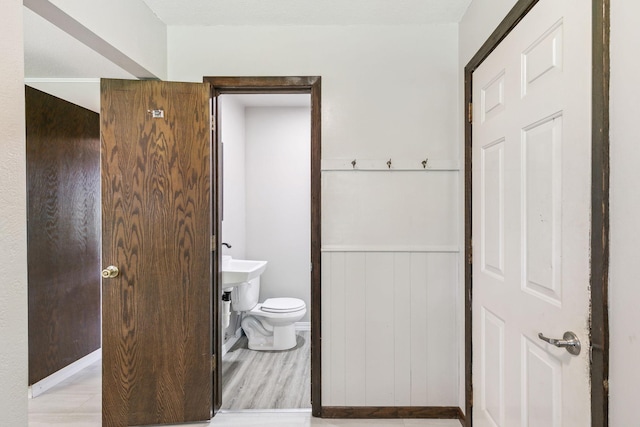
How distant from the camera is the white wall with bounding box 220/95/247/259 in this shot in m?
3.52

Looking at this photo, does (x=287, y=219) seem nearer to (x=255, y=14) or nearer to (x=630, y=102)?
(x=255, y=14)

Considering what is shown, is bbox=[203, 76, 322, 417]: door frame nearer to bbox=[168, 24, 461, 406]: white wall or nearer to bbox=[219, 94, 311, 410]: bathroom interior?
bbox=[168, 24, 461, 406]: white wall

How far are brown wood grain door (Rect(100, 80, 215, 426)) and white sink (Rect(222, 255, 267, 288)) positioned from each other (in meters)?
0.71

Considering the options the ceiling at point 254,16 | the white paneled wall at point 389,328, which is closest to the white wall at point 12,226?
the ceiling at point 254,16

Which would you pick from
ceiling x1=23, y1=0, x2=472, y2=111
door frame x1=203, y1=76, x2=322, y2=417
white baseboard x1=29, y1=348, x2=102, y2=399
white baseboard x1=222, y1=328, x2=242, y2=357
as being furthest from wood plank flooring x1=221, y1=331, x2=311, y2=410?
ceiling x1=23, y1=0, x2=472, y2=111

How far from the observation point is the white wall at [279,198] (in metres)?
4.12

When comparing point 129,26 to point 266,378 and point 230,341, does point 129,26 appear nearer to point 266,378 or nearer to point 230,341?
point 266,378

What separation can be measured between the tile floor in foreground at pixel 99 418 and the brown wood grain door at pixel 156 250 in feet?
0.71

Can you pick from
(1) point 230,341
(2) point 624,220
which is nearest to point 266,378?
(1) point 230,341

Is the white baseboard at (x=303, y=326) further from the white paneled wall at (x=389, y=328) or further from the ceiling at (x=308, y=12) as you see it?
the ceiling at (x=308, y=12)

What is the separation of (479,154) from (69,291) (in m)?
3.05

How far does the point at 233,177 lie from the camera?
3768mm

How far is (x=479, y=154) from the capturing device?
1.97 m

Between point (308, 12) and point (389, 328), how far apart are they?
1913mm
